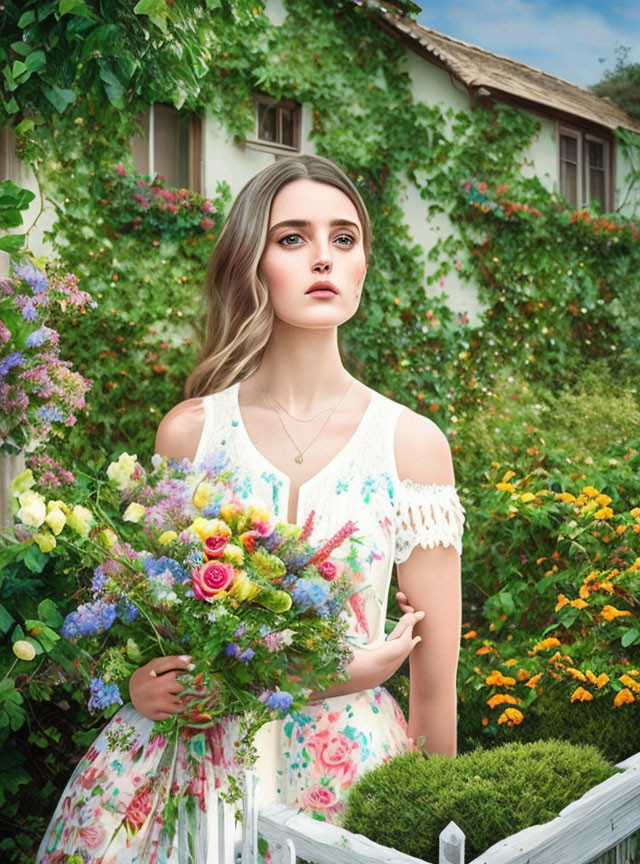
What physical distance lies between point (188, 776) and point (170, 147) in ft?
18.0

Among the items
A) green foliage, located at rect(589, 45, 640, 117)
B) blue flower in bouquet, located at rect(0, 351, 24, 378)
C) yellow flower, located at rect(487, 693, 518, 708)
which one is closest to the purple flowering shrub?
blue flower in bouquet, located at rect(0, 351, 24, 378)

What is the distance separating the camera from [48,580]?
263cm

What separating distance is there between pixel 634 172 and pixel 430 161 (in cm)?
309

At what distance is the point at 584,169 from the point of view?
10281 mm

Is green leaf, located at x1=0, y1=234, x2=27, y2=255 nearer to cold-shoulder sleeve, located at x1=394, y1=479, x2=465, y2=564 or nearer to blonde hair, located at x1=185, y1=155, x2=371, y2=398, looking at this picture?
blonde hair, located at x1=185, y1=155, x2=371, y2=398

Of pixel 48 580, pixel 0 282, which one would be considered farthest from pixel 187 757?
pixel 0 282

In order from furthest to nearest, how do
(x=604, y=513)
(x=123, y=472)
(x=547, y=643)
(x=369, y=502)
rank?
(x=604, y=513)
(x=547, y=643)
(x=369, y=502)
(x=123, y=472)

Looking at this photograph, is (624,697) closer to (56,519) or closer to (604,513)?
(604,513)

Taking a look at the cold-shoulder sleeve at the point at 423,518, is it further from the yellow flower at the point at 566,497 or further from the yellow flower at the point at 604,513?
the yellow flower at the point at 566,497

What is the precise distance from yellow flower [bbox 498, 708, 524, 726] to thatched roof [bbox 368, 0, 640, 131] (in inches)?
223

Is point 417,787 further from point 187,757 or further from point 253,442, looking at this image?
point 253,442

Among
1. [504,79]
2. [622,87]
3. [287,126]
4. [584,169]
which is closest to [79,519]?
[287,126]

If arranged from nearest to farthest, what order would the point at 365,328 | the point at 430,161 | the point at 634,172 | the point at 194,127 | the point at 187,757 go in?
1. the point at 187,757
2. the point at 194,127
3. the point at 365,328
4. the point at 430,161
5. the point at 634,172

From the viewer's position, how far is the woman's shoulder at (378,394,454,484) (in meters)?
2.21
